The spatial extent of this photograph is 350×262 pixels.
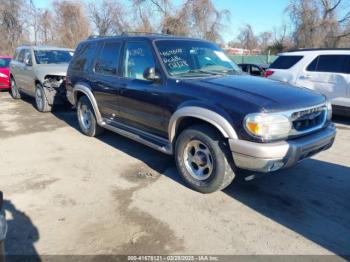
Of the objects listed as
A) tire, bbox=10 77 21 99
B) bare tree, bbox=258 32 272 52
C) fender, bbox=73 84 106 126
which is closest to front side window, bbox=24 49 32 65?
tire, bbox=10 77 21 99

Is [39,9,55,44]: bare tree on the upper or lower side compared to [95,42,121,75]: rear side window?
upper

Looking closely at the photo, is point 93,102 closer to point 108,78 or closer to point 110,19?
point 108,78

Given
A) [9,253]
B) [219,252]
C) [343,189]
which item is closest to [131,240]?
[219,252]

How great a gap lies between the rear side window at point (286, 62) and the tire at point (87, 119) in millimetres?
5344

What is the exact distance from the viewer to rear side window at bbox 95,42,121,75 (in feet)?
17.8

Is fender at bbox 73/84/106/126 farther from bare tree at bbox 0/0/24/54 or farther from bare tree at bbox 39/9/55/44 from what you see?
bare tree at bbox 39/9/55/44

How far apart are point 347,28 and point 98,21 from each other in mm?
26698

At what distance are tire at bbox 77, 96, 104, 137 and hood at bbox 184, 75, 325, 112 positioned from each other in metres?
2.86

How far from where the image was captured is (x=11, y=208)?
12.4ft

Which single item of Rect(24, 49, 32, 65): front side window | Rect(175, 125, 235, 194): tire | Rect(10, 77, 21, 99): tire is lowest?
Rect(175, 125, 235, 194): tire

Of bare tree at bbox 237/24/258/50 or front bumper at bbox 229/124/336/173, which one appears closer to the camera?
front bumper at bbox 229/124/336/173

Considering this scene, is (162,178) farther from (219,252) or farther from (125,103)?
(219,252)

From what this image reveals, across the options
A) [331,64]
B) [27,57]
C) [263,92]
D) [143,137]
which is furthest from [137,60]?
[27,57]

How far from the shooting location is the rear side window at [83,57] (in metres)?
6.20
